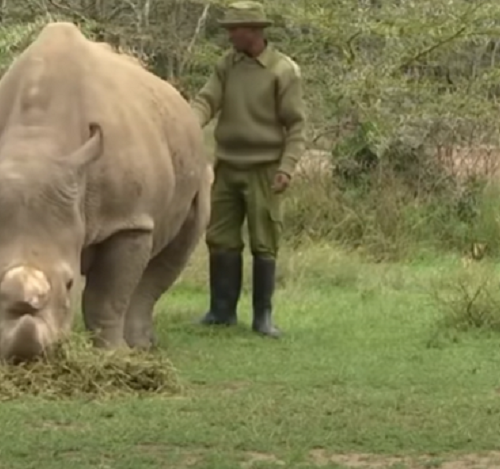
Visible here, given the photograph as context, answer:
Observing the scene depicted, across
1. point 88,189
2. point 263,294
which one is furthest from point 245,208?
point 88,189

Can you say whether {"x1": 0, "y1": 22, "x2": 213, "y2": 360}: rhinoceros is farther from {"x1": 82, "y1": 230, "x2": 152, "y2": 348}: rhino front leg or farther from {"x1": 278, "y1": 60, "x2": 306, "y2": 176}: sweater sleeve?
{"x1": 278, "y1": 60, "x2": 306, "y2": 176}: sweater sleeve

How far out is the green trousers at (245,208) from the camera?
34.2 ft

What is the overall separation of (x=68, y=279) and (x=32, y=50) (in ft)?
5.16

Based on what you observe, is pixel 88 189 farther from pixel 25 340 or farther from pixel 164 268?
pixel 164 268

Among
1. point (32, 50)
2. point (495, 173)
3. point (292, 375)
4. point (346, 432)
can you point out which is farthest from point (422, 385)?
point (495, 173)

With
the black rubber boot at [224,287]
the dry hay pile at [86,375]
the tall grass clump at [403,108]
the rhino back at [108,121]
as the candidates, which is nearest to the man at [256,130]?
the black rubber boot at [224,287]

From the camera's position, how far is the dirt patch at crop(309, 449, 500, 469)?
20.5 ft

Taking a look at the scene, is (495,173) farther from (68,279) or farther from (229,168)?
(68,279)

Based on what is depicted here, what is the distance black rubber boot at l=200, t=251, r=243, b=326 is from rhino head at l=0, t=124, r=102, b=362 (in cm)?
251

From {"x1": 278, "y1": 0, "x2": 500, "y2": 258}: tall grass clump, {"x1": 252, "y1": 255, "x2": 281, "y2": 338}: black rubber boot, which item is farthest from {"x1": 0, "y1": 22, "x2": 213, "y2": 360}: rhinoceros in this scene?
{"x1": 278, "y1": 0, "x2": 500, "y2": 258}: tall grass clump

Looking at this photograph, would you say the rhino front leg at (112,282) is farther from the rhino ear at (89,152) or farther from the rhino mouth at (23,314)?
the rhino mouth at (23,314)

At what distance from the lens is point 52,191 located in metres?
7.85

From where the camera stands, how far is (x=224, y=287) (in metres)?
10.6

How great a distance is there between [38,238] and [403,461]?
2219mm
